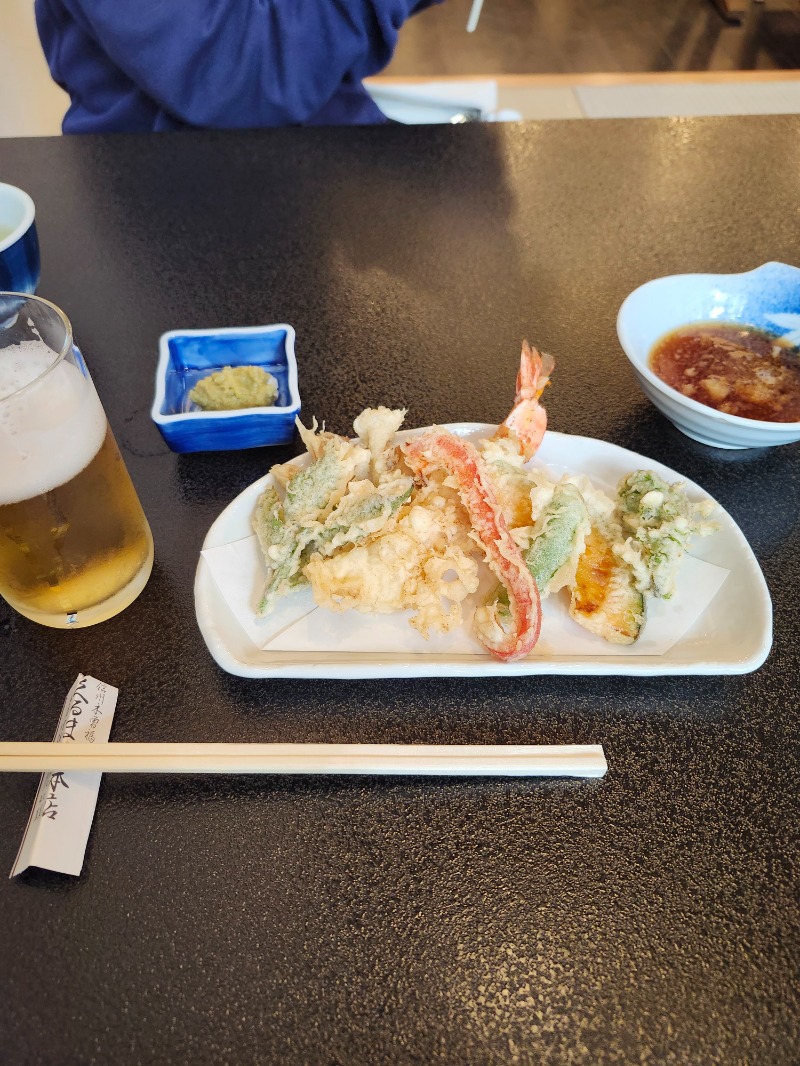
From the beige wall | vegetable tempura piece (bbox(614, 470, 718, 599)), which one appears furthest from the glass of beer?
the beige wall

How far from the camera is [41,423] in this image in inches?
32.9

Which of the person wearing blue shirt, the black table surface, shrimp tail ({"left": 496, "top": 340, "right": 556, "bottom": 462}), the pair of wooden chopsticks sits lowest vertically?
the black table surface

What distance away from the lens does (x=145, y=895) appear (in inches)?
32.9

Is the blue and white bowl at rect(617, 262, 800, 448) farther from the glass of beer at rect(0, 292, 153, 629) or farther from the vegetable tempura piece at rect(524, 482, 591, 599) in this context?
the glass of beer at rect(0, 292, 153, 629)

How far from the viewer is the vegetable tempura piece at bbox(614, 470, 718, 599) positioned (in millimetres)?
1023

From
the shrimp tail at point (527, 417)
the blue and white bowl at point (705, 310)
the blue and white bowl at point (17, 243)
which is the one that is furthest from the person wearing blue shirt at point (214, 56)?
the shrimp tail at point (527, 417)

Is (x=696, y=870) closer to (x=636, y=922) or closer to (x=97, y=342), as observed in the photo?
(x=636, y=922)

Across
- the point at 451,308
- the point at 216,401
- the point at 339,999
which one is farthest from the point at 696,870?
the point at 451,308

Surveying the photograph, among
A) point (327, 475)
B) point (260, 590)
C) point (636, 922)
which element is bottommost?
point (636, 922)

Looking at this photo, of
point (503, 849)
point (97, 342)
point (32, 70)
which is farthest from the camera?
point (32, 70)

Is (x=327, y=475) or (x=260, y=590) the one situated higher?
(x=327, y=475)

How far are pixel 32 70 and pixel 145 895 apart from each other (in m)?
4.25

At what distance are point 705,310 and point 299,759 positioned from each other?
3.73 ft

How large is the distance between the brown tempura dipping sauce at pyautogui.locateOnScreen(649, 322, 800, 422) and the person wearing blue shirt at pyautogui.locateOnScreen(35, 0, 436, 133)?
1.33 m
